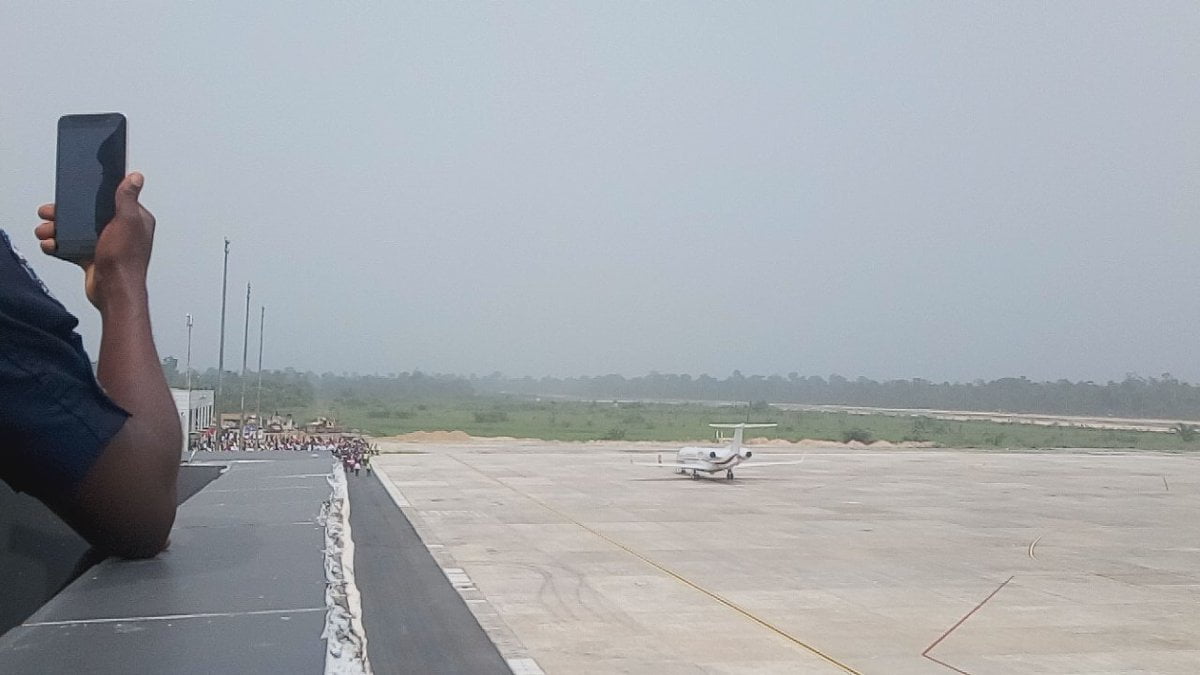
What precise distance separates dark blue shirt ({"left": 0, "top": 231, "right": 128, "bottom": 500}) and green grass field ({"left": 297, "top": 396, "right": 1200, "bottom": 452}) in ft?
264

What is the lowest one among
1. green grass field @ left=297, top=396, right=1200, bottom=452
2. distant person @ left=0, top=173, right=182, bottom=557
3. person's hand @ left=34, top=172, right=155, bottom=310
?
green grass field @ left=297, top=396, right=1200, bottom=452

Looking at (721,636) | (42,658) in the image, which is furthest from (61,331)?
(721,636)

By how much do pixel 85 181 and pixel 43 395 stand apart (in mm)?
1395

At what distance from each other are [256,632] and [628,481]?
4260 centimetres

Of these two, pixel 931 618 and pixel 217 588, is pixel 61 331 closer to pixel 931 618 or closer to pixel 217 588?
pixel 217 588

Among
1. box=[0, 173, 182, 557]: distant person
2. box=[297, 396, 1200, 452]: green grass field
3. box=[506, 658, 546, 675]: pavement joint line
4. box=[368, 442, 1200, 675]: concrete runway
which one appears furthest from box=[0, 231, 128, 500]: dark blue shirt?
box=[297, 396, 1200, 452]: green grass field

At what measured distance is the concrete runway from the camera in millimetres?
15844

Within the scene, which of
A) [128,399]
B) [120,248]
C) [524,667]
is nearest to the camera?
[128,399]

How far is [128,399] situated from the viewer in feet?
14.6

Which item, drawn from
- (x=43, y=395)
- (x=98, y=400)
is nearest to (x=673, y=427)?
(x=98, y=400)

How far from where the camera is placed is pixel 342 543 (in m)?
7.09

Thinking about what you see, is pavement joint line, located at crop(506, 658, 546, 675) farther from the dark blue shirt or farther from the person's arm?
the dark blue shirt

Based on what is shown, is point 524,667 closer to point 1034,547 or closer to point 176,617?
point 176,617

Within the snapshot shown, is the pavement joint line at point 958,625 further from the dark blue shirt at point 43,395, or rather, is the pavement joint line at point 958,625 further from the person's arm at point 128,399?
the dark blue shirt at point 43,395
